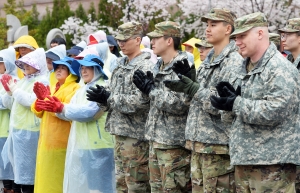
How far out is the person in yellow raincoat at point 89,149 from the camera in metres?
8.18

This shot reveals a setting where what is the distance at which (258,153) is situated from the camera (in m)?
5.39

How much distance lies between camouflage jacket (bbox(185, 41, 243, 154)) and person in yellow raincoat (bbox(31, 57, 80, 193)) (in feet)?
8.76

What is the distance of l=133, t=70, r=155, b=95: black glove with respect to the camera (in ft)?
22.2

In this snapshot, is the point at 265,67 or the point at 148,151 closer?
the point at 265,67

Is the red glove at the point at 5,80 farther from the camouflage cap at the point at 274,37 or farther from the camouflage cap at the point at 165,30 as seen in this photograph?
the camouflage cap at the point at 274,37

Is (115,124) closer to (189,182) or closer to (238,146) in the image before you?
(189,182)

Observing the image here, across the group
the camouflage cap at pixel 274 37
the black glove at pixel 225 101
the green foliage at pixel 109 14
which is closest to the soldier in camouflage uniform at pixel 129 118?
the camouflage cap at pixel 274 37

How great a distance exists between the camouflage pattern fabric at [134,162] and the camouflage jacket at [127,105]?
108 mm

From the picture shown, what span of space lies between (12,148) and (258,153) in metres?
5.01

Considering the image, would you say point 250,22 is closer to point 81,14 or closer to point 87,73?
point 87,73

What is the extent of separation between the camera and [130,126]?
24.3 ft

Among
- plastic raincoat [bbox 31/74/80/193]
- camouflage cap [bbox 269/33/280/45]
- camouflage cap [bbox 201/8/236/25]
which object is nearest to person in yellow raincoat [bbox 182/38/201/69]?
camouflage cap [bbox 269/33/280/45]

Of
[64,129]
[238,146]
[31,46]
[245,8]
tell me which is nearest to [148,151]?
[64,129]

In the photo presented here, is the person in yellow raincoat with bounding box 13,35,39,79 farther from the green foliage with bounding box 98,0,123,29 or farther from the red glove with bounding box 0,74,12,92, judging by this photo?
the green foliage with bounding box 98,0,123,29
